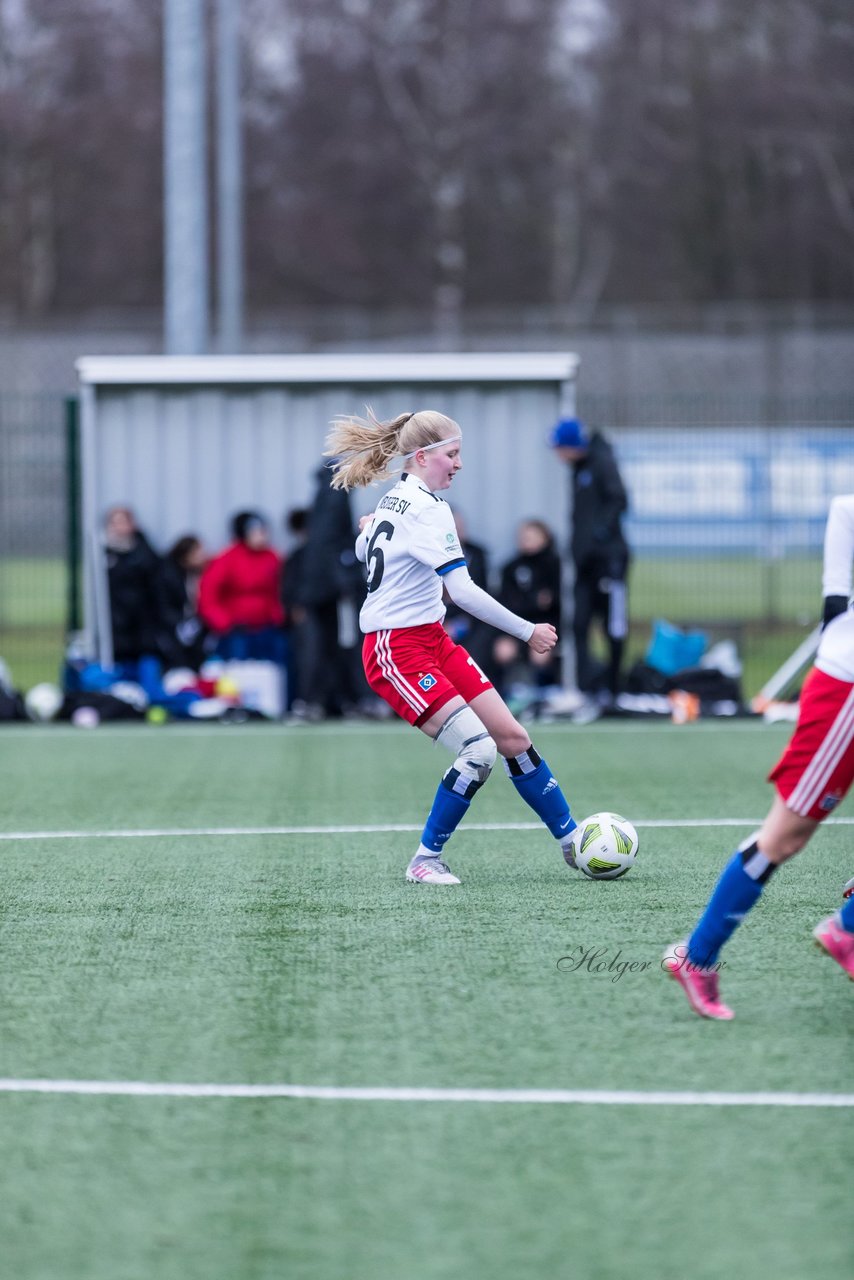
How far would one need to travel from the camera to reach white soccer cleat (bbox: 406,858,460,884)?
6867mm

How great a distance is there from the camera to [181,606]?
1453 centimetres

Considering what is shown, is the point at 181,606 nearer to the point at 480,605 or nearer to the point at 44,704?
the point at 44,704

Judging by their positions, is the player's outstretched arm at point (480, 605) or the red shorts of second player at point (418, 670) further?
the red shorts of second player at point (418, 670)

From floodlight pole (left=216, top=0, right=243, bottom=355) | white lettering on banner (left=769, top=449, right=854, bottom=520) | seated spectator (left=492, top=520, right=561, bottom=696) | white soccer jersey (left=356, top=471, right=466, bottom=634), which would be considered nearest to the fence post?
seated spectator (left=492, top=520, right=561, bottom=696)

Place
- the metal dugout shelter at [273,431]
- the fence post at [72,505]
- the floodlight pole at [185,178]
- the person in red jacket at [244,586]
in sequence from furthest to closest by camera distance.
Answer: the floodlight pole at [185,178] < the fence post at [72,505] < the metal dugout shelter at [273,431] < the person in red jacket at [244,586]

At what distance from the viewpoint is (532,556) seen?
46.2ft

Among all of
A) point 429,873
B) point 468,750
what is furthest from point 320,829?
point 468,750

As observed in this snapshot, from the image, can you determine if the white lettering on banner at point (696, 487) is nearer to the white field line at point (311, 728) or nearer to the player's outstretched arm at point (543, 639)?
the white field line at point (311, 728)

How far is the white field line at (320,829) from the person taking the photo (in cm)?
824

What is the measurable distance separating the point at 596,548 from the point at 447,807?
285 inches

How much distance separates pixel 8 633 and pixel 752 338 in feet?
66.0

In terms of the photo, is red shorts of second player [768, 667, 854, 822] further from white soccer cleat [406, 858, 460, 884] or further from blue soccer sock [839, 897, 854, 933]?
white soccer cleat [406, 858, 460, 884]

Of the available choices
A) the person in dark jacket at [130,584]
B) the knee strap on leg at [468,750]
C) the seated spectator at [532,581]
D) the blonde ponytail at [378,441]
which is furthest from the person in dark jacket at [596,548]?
the knee strap on leg at [468,750]

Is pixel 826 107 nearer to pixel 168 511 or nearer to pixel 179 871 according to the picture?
pixel 168 511
